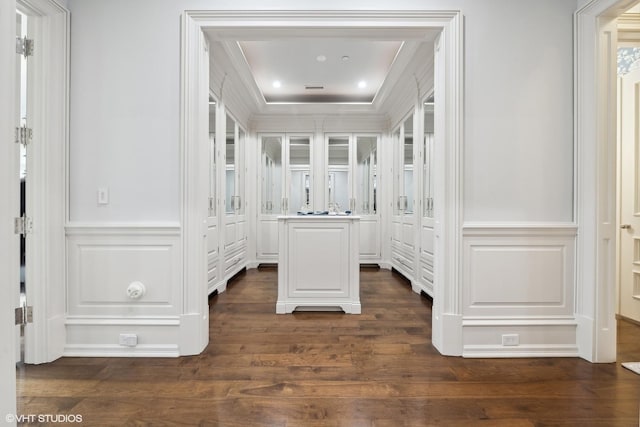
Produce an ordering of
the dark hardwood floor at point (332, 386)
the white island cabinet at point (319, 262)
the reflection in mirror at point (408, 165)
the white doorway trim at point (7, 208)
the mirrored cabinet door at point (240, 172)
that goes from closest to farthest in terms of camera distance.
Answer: the white doorway trim at point (7, 208)
the dark hardwood floor at point (332, 386)
the white island cabinet at point (319, 262)
the reflection in mirror at point (408, 165)
the mirrored cabinet door at point (240, 172)

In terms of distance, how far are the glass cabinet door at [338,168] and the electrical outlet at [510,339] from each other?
4019mm

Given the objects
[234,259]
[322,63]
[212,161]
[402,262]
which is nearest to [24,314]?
[212,161]

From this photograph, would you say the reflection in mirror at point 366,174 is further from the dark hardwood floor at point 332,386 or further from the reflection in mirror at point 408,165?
the dark hardwood floor at point 332,386

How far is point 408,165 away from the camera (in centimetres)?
501

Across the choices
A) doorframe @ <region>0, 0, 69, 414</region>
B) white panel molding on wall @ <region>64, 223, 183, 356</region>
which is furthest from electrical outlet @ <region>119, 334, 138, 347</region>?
doorframe @ <region>0, 0, 69, 414</region>

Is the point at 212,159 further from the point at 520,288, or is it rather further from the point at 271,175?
the point at 520,288

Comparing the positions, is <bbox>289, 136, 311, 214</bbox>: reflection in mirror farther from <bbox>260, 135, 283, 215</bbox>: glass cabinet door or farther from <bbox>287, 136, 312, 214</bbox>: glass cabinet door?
<bbox>260, 135, 283, 215</bbox>: glass cabinet door

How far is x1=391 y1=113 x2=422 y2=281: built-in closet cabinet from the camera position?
4.73 m

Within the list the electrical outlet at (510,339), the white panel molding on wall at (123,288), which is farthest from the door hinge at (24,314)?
the electrical outlet at (510,339)

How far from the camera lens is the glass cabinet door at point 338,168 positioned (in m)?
6.21

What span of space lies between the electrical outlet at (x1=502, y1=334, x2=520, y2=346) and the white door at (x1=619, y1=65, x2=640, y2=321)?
5.36ft

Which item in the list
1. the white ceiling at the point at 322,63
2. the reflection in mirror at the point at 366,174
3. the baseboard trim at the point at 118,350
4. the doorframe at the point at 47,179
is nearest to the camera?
the doorframe at the point at 47,179

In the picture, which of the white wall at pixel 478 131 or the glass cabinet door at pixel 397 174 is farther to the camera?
the glass cabinet door at pixel 397 174

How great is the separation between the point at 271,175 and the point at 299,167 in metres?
0.55
